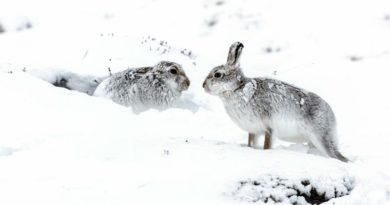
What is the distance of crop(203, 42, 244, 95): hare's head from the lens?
7324 millimetres

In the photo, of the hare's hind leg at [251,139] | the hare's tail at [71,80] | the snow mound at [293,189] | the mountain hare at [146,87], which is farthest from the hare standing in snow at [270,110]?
the hare's tail at [71,80]

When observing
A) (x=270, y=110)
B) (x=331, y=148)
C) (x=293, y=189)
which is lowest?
(x=293, y=189)

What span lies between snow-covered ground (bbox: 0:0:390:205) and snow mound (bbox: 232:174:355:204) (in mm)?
17

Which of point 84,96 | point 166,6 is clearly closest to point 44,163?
point 84,96

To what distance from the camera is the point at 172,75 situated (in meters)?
9.96

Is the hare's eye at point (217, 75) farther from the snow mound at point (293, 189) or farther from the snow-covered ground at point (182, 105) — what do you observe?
the snow mound at point (293, 189)

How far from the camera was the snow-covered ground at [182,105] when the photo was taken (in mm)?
6184

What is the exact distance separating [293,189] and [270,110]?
46.5 inches

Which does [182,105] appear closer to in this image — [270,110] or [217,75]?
[217,75]

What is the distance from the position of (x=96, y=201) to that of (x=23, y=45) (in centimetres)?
807

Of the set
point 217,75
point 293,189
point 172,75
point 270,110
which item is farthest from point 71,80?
point 293,189

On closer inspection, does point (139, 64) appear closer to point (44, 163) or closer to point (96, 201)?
point (44, 163)

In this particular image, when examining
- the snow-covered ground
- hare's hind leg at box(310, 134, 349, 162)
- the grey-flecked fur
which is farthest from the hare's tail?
hare's hind leg at box(310, 134, 349, 162)

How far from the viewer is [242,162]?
671 cm
